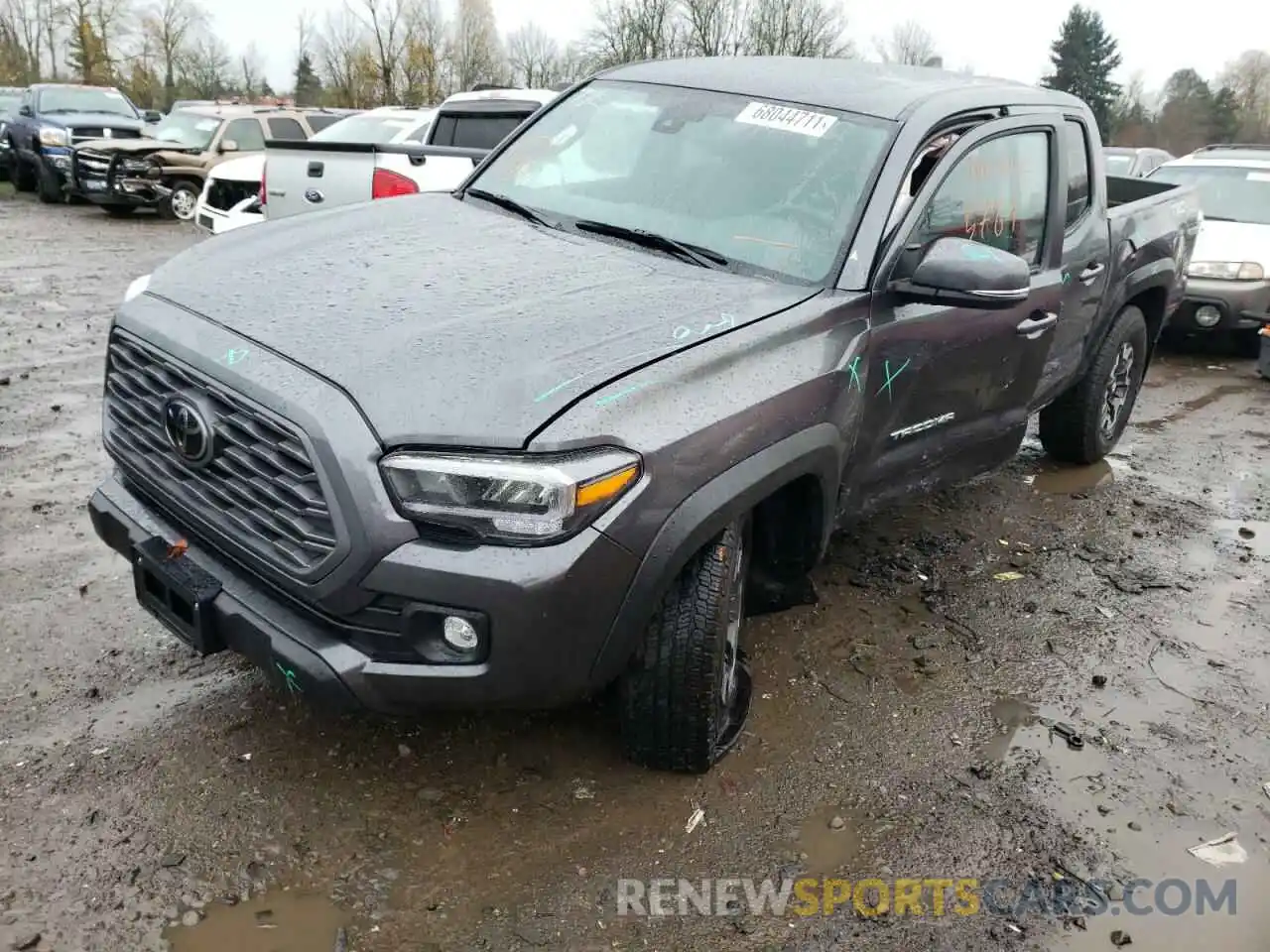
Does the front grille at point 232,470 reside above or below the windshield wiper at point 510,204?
below

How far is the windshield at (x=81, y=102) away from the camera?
17609 millimetres

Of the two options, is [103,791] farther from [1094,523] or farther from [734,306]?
[1094,523]

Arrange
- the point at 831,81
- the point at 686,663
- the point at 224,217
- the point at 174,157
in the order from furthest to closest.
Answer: the point at 174,157
the point at 224,217
the point at 831,81
the point at 686,663

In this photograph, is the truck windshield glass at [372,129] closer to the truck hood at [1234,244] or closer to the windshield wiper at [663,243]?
the truck hood at [1234,244]

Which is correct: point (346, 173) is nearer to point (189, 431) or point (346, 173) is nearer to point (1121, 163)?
point (189, 431)

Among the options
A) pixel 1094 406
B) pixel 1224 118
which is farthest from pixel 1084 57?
pixel 1094 406

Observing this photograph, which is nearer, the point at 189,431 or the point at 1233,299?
the point at 189,431

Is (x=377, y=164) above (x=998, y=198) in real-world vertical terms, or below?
below

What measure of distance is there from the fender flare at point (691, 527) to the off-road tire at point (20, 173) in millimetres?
19613

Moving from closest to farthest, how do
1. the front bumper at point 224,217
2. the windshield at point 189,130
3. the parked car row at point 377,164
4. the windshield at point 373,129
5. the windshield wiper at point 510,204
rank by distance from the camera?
the windshield wiper at point 510,204 → the parked car row at point 377,164 → the front bumper at point 224,217 → the windshield at point 373,129 → the windshield at point 189,130

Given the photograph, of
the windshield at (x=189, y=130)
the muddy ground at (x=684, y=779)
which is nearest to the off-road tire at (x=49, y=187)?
the windshield at (x=189, y=130)

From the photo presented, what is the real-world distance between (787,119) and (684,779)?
7.01ft

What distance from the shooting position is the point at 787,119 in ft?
11.6

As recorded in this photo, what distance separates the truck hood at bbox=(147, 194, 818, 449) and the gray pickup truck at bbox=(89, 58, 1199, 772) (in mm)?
11
